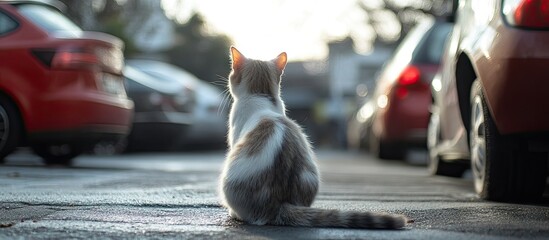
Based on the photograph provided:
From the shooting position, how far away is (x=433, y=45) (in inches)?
387

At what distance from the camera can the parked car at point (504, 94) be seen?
14.2 ft

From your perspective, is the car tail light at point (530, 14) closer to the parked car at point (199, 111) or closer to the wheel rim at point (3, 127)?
the wheel rim at point (3, 127)

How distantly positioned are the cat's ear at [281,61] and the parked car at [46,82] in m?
4.10

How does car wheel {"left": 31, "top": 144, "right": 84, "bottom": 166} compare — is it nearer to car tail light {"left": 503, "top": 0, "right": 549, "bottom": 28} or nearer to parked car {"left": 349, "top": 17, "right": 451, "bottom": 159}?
parked car {"left": 349, "top": 17, "right": 451, "bottom": 159}

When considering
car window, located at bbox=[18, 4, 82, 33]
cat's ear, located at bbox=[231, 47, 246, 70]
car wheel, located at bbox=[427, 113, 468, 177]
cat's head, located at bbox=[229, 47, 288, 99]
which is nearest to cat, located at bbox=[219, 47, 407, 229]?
cat's head, located at bbox=[229, 47, 288, 99]

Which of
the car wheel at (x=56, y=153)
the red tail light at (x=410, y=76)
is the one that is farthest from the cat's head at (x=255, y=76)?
the car wheel at (x=56, y=153)

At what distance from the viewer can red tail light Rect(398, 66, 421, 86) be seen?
9.71 metres

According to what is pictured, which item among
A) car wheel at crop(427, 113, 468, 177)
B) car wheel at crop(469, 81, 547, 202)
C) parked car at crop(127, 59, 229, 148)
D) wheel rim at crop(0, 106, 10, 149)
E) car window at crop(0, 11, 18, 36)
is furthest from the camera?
parked car at crop(127, 59, 229, 148)

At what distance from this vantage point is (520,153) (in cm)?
486

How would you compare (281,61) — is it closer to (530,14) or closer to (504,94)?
(504,94)

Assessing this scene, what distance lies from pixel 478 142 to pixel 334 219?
2.07 meters

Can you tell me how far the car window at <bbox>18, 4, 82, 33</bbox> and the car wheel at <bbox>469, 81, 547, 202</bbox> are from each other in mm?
4967

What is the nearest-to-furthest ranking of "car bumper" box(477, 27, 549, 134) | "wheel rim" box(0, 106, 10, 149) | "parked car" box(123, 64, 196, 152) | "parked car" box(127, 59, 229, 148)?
1. "car bumper" box(477, 27, 549, 134)
2. "wheel rim" box(0, 106, 10, 149)
3. "parked car" box(123, 64, 196, 152)
4. "parked car" box(127, 59, 229, 148)

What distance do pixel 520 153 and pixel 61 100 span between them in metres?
4.93
